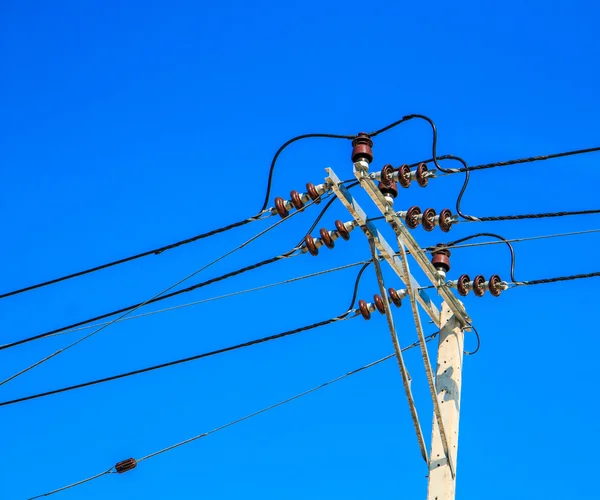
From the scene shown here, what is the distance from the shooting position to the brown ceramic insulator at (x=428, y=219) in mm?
10203

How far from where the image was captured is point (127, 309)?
1276 centimetres

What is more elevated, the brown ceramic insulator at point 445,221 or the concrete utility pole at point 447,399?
the brown ceramic insulator at point 445,221

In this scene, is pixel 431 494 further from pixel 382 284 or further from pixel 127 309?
pixel 127 309

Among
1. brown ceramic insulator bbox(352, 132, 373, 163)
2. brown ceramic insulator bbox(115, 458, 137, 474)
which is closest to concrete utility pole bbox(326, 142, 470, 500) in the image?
brown ceramic insulator bbox(352, 132, 373, 163)

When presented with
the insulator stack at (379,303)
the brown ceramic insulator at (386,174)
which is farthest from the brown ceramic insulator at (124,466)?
the brown ceramic insulator at (386,174)

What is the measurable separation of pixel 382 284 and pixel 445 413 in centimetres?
134

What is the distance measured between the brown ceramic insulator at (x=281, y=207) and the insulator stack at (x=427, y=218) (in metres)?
1.21

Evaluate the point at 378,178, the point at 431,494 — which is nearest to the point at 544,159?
the point at 378,178

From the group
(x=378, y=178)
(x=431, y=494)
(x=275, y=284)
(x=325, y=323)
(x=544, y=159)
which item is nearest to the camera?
(x=431, y=494)

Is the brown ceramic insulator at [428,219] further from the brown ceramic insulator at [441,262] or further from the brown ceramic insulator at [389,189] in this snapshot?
the brown ceramic insulator at [441,262]

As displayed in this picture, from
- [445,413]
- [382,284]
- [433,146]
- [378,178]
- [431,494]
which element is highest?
[433,146]

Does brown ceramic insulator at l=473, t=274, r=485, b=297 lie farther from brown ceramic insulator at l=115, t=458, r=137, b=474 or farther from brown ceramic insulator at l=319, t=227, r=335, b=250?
brown ceramic insulator at l=115, t=458, r=137, b=474

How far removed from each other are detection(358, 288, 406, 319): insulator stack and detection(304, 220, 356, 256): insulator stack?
0.70 m

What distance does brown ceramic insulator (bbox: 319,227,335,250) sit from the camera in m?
10.3
